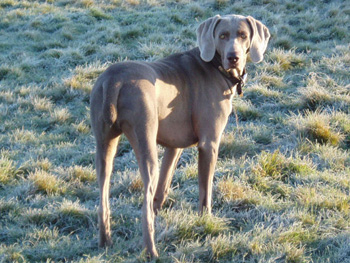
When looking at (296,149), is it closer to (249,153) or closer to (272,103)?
(249,153)

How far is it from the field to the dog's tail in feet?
3.19

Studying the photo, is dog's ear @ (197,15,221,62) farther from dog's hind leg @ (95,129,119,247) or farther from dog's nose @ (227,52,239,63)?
dog's hind leg @ (95,129,119,247)

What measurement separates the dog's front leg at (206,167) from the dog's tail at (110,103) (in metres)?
0.93

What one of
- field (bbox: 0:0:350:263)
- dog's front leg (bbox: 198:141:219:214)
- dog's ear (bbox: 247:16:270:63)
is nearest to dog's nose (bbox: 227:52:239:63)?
dog's ear (bbox: 247:16:270:63)

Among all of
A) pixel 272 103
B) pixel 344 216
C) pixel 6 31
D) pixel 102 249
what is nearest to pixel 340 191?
pixel 344 216

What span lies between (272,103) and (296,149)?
1.77 meters

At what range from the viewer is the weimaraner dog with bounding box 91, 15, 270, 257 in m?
3.58

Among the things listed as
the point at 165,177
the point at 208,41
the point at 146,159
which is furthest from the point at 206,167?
the point at 208,41

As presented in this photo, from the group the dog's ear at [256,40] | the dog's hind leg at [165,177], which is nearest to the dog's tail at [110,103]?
the dog's hind leg at [165,177]

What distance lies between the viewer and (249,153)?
609cm

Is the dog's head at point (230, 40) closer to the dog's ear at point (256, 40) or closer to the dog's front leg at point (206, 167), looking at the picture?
the dog's ear at point (256, 40)

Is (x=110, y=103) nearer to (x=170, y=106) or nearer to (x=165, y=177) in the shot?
(x=170, y=106)

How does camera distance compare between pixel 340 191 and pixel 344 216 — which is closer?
pixel 344 216

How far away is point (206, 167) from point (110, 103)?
112 centimetres
